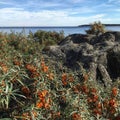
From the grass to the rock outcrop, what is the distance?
Result: 3.85m

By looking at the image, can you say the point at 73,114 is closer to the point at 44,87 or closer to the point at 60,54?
the point at 44,87

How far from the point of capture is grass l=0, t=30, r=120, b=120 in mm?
4266

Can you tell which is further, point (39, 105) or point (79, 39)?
point (79, 39)

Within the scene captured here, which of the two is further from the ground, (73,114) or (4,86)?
(4,86)

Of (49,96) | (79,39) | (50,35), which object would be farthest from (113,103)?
(50,35)

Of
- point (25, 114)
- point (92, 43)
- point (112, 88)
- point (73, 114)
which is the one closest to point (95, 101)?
point (112, 88)

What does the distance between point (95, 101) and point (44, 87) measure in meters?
1.05

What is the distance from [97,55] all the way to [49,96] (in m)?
5.73

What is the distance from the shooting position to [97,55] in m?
10.1

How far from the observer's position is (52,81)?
16.5ft

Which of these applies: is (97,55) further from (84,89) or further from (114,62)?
(84,89)

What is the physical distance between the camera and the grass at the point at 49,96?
4.27m

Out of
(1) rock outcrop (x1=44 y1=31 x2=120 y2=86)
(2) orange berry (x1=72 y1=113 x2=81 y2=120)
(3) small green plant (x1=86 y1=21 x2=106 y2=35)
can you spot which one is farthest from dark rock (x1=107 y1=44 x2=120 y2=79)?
(3) small green plant (x1=86 y1=21 x2=106 y2=35)

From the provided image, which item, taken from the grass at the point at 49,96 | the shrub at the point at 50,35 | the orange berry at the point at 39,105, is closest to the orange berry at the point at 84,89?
the grass at the point at 49,96
